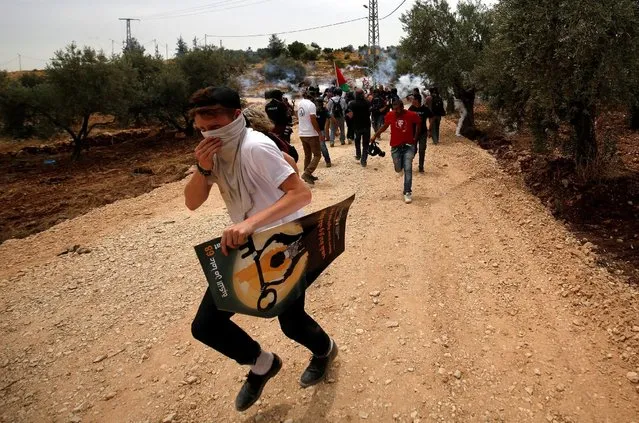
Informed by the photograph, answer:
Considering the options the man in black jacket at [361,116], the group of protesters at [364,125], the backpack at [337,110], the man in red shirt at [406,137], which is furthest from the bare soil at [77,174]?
the man in red shirt at [406,137]

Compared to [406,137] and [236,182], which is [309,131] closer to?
[406,137]

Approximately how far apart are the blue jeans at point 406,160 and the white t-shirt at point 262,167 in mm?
5258

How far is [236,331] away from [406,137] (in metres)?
5.51

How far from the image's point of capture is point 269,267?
2.16 meters

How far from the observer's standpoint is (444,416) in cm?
264

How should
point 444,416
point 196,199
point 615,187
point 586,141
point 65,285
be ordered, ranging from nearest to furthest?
point 196,199 < point 444,416 < point 65,285 < point 615,187 < point 586,141

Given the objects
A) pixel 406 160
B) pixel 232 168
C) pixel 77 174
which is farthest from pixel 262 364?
pixel 77 174

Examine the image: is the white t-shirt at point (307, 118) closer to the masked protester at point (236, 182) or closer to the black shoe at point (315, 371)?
the black shoe at point (315, 371)

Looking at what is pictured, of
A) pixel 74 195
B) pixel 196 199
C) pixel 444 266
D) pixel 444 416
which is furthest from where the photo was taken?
pixel 74 195

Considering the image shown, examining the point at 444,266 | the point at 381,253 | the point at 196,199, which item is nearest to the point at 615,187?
the point at 444,266

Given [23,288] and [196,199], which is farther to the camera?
[23,288]

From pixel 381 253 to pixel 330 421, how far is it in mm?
2728

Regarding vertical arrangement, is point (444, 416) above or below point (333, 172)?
below

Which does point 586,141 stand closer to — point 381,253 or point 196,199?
point 381,253
